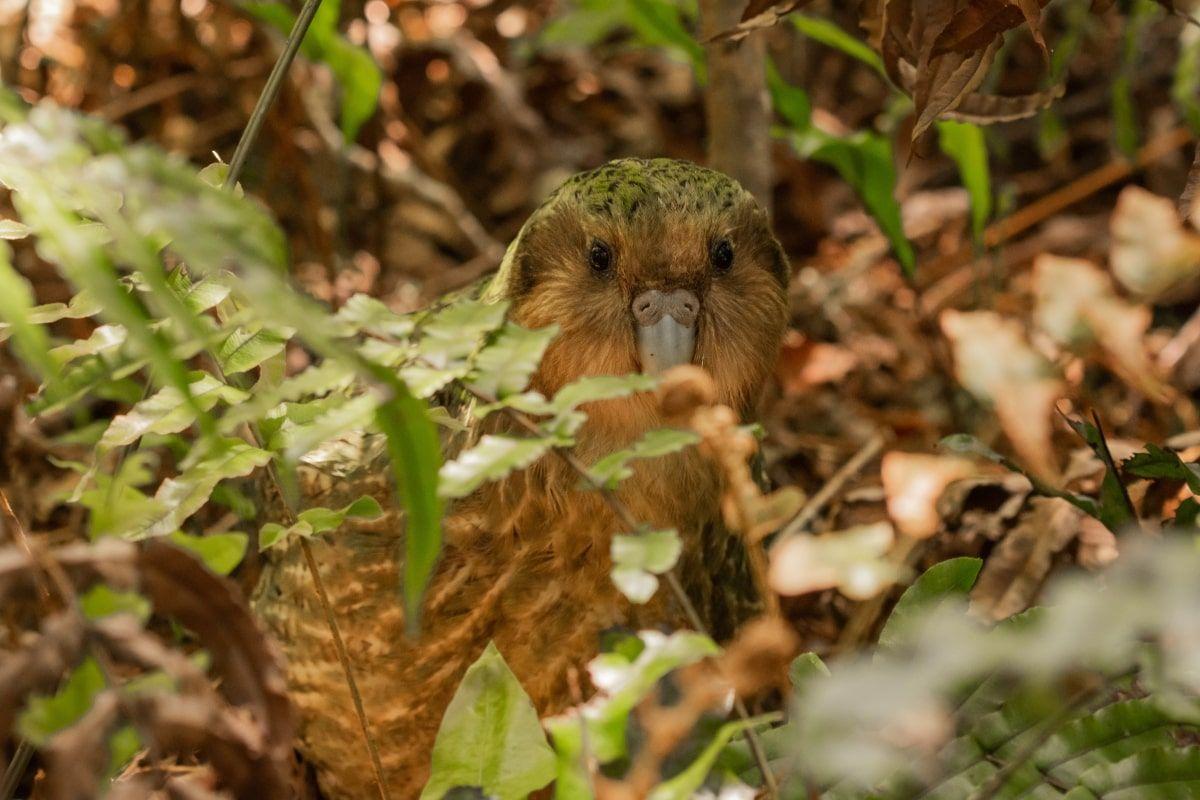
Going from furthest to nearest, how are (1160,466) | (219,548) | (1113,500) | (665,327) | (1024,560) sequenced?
(1024,560), (665,327), (1113,500), (1160,466), (219,548)

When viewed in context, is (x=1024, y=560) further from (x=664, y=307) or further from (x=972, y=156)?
(x=972, y=156)

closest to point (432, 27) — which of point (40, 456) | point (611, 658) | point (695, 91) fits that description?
point (695, 91)

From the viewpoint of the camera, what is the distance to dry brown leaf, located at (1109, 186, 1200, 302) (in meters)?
1.87

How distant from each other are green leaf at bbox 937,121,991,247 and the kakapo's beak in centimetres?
107

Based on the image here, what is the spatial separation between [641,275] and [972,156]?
1.26 meters

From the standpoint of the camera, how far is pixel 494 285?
265 cm

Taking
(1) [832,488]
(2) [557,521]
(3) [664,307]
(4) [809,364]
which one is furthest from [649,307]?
(4) [809,364]

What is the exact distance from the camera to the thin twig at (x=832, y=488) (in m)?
3.01

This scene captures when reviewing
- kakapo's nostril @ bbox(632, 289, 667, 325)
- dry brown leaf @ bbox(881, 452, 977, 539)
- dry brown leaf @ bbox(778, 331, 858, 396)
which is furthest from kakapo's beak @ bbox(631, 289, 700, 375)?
dry brown leaf @ bbox(778, 331, 858, 396)

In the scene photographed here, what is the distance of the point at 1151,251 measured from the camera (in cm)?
193

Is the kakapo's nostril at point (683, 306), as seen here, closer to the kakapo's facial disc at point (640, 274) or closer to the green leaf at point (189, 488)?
the kakapo's facial disc at point (640, 274)

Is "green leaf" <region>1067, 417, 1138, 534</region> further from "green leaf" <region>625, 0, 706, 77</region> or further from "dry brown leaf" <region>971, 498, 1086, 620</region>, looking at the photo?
"green leaf" <region>625, 0, 706, 77</region>

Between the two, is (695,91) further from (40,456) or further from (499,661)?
(499,661)

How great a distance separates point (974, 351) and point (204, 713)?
1.17m
